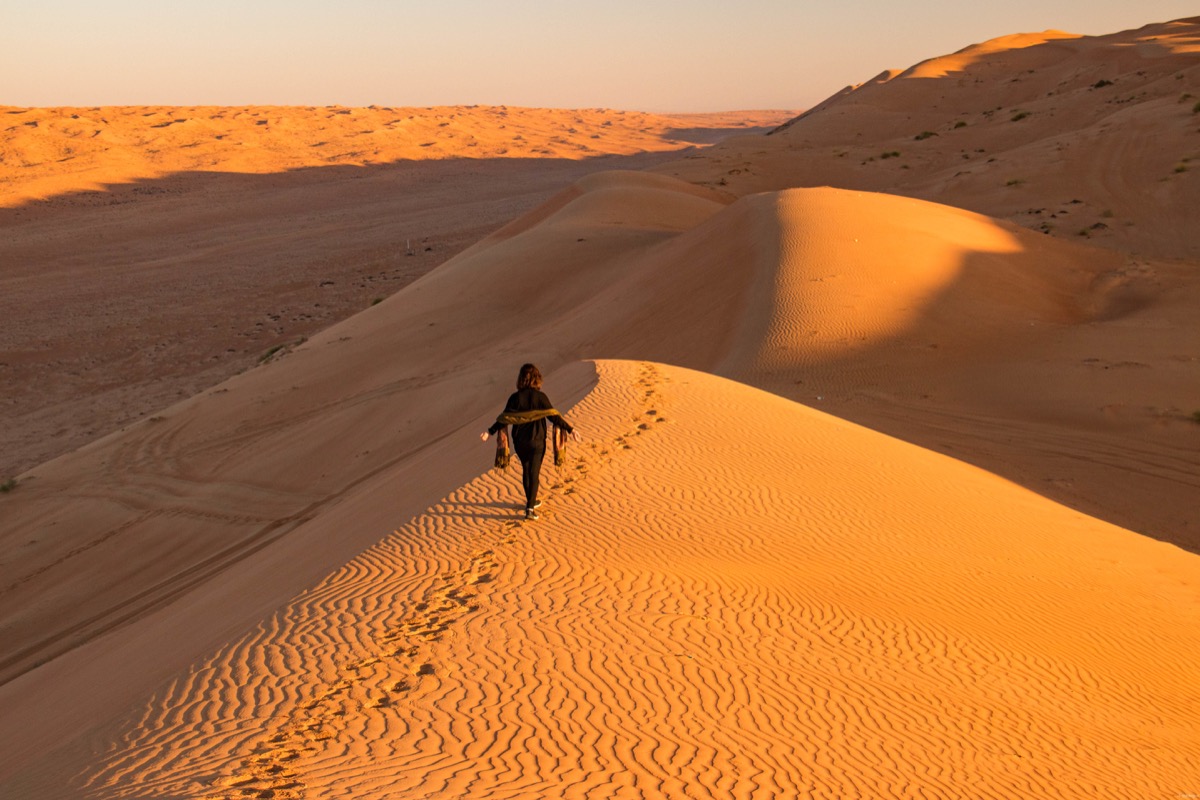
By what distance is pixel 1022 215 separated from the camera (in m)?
29.7

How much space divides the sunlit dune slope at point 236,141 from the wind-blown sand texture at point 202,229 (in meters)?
0.22

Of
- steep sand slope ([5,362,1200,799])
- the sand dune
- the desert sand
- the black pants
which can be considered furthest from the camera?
the sand dune

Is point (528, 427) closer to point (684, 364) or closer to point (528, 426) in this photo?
point (528, 426)

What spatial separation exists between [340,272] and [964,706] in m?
31.2

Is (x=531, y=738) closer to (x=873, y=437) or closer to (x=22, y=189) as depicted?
(x=873, y=437)

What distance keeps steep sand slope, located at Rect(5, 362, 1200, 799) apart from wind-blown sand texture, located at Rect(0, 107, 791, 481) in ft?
47.7

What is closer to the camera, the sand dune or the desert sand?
the desert sand

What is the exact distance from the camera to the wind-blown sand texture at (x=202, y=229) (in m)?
25.0

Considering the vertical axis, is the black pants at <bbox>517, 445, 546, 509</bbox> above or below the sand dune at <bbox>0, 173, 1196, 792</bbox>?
above

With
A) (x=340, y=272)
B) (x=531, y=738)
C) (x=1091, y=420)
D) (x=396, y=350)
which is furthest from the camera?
(x=340, y=272)

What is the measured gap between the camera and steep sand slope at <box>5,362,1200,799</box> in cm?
484

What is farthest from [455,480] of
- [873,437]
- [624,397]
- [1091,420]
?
[1091,420]

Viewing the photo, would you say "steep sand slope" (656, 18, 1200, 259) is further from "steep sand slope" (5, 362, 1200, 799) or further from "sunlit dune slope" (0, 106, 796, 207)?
"sunlit dune slope" (0, 106, 796, 207)

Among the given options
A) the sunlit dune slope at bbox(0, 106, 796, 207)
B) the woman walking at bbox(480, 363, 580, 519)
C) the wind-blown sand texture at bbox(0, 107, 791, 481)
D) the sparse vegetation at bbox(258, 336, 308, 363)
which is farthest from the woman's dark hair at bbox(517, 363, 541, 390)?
the sunlit dune slope at bbox(0, 106, 796, 207)
